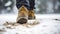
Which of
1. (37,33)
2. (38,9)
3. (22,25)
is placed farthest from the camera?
(38,9)

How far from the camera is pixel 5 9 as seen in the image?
15.1ft

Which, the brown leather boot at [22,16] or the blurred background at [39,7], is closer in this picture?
the brown leather boot at [22,16]

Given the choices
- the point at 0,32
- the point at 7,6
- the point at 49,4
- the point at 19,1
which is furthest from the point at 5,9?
the point at 0,32

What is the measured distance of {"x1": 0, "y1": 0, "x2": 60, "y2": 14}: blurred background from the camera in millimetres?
4582

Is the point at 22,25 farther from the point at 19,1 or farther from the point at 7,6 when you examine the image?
the point at 7,6

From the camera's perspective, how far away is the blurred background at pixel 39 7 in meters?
4.58

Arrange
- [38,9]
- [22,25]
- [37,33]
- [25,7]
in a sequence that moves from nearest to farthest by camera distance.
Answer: [37,33]
[22,25]
[25,7]
[38,9]

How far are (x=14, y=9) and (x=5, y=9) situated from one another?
0.24 meters

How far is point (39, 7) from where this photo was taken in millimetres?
4598

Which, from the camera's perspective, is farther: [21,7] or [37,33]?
[21,7]

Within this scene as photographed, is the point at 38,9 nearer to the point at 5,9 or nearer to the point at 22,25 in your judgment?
the point at 5,9

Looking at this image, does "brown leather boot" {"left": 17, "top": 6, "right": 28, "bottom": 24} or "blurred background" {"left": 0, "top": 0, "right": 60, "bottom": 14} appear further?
"blurred background" {"left": 0, "top": 0, "right": 60, "bottom": 14}

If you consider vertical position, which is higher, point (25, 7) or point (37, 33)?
point (25, 7)

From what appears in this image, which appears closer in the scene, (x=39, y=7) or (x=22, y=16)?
(x=22, y=16)
